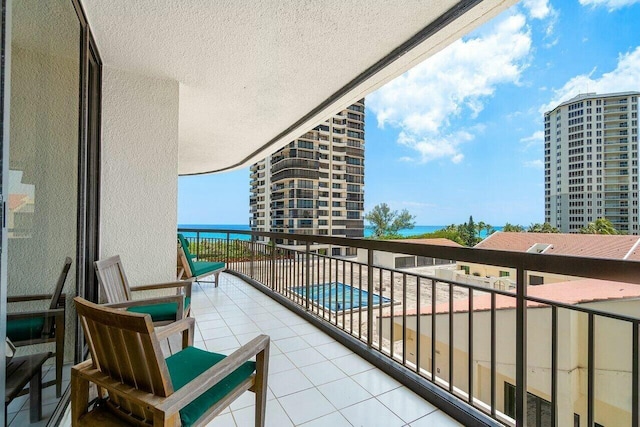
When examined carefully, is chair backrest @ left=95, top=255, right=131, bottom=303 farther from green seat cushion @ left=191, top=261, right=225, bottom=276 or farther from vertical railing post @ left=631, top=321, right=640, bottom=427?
vertical railing post @ left=631, top=321, right=640, bottom=427

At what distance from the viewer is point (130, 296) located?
2.26 metres

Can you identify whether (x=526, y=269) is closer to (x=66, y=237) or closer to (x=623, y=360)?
(x=623, y=360)

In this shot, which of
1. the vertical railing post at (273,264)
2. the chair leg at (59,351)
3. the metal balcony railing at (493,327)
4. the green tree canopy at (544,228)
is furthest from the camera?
the green tree canopy at (544,228)

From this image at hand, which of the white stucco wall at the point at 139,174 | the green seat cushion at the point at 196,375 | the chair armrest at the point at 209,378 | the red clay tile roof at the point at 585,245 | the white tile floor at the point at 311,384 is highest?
the white stucco wall at the point at 139,174

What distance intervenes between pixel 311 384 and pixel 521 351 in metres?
1.29

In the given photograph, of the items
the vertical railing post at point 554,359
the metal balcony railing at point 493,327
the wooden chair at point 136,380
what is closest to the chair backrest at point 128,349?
the wooden chair at point 136,380

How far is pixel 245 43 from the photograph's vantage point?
2.10 m

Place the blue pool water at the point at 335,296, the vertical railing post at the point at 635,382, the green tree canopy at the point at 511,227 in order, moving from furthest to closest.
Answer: the green tree canopy at the point at 511,227
the blue pool water at the point at 335,296
the vertical railing post at the point at 635,382

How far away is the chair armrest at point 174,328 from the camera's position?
56.5 inches

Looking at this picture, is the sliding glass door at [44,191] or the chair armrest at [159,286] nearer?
the sliding glass door at [44,191]

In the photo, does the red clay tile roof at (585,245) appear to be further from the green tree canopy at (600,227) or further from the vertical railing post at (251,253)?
the green tree canopy at (600,227)

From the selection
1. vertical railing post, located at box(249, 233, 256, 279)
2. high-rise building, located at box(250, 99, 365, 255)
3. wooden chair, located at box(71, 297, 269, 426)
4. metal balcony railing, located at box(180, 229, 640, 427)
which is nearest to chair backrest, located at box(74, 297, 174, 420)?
wooden chair, located at box(71, 297, 269, 426)

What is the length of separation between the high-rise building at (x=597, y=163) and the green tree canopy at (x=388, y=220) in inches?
1100

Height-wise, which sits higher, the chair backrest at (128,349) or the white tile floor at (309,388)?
the chair backrest at (128,349)
